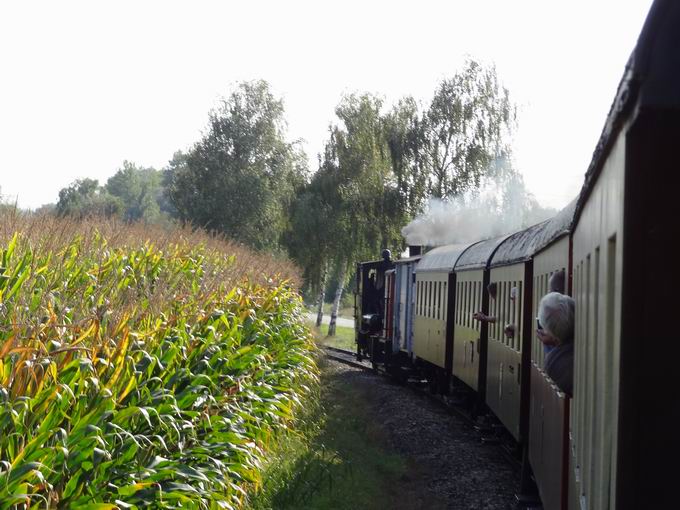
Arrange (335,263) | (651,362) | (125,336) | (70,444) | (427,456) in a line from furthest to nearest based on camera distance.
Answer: (335,263) → (427,456) → (125,336) → (70,444) → (651,362)

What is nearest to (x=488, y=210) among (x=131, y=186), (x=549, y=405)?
(x=549, y=405)

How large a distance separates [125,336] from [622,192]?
394 centimetres

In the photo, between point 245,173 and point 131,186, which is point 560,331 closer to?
point 245,173

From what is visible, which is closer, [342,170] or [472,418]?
[472,418]

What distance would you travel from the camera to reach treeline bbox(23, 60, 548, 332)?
4144cm

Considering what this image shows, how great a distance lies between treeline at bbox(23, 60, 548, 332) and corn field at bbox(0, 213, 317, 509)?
30380 millimetres

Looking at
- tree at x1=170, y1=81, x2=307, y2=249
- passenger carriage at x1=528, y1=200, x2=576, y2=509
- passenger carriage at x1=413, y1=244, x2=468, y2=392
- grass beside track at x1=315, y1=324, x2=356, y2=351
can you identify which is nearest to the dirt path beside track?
passenger carriage at x1=413, y1=244, x2=468, y2=392

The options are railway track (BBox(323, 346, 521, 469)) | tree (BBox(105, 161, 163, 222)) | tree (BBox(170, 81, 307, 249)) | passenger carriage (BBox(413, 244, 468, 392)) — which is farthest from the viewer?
tree (BBox(105, 161, 163, 222))

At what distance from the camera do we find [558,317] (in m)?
4.66

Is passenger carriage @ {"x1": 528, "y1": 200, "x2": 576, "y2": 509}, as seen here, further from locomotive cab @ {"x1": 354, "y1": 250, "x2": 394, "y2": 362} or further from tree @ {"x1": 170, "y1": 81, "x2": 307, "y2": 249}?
tree @ {"x1": 170, "y1": 81, "x2": 307, "y2": 249}

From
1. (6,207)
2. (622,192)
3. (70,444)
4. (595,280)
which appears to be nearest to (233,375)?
(6,207)

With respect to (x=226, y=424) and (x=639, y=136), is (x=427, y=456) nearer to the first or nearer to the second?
(x=226, y=424)

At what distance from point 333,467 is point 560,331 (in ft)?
23.1

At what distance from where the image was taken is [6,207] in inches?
345
